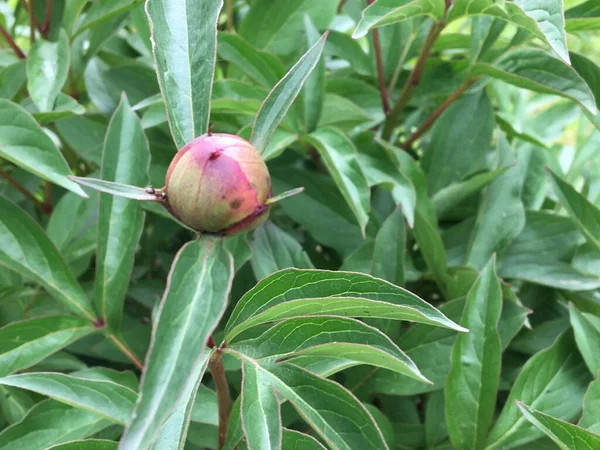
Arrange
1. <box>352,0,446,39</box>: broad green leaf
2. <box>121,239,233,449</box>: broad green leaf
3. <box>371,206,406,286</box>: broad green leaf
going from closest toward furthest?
<box>121,239,233,449</box>: broad green leaf → <box>352,0,446,39</box>: broad green leaf → <box>371,206,406,286</box>: broad green leaf

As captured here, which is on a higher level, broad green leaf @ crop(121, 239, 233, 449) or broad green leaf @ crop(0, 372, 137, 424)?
broad green leaf @ crop(121, 239, 233, 449)

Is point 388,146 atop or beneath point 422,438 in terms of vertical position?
atop

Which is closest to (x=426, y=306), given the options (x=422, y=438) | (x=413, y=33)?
(x=422, y=438)

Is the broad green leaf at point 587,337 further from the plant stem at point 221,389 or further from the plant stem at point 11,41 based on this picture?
the plant stem at point 11,41

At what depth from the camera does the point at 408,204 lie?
68 centimetres

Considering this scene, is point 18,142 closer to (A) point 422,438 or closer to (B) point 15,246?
(B) point 15,246

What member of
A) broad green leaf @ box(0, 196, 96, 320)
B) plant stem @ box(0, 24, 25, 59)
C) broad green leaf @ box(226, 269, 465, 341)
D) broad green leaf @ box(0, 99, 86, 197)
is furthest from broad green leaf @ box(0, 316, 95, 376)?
plant stem @ box(0, 24, 25, 59)

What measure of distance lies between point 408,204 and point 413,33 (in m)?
0.29

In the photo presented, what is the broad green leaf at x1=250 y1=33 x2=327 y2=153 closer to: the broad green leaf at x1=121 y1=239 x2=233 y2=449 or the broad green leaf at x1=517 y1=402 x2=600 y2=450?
the broad green leaf at x1=121 y1=239 x2=233 y2=449

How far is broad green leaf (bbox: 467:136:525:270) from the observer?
748 millimetres

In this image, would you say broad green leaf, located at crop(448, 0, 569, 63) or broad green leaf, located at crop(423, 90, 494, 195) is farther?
broad green leaf, located at crop(423, 90, 494, 195)

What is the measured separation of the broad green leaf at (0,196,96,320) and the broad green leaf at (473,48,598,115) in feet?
1.70

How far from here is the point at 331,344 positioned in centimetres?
→ 42

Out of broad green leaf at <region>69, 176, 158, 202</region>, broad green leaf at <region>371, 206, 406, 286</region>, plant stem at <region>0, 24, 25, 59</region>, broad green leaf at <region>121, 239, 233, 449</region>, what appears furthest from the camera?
plant stem at <region>0, 24, 25, 59</region>
